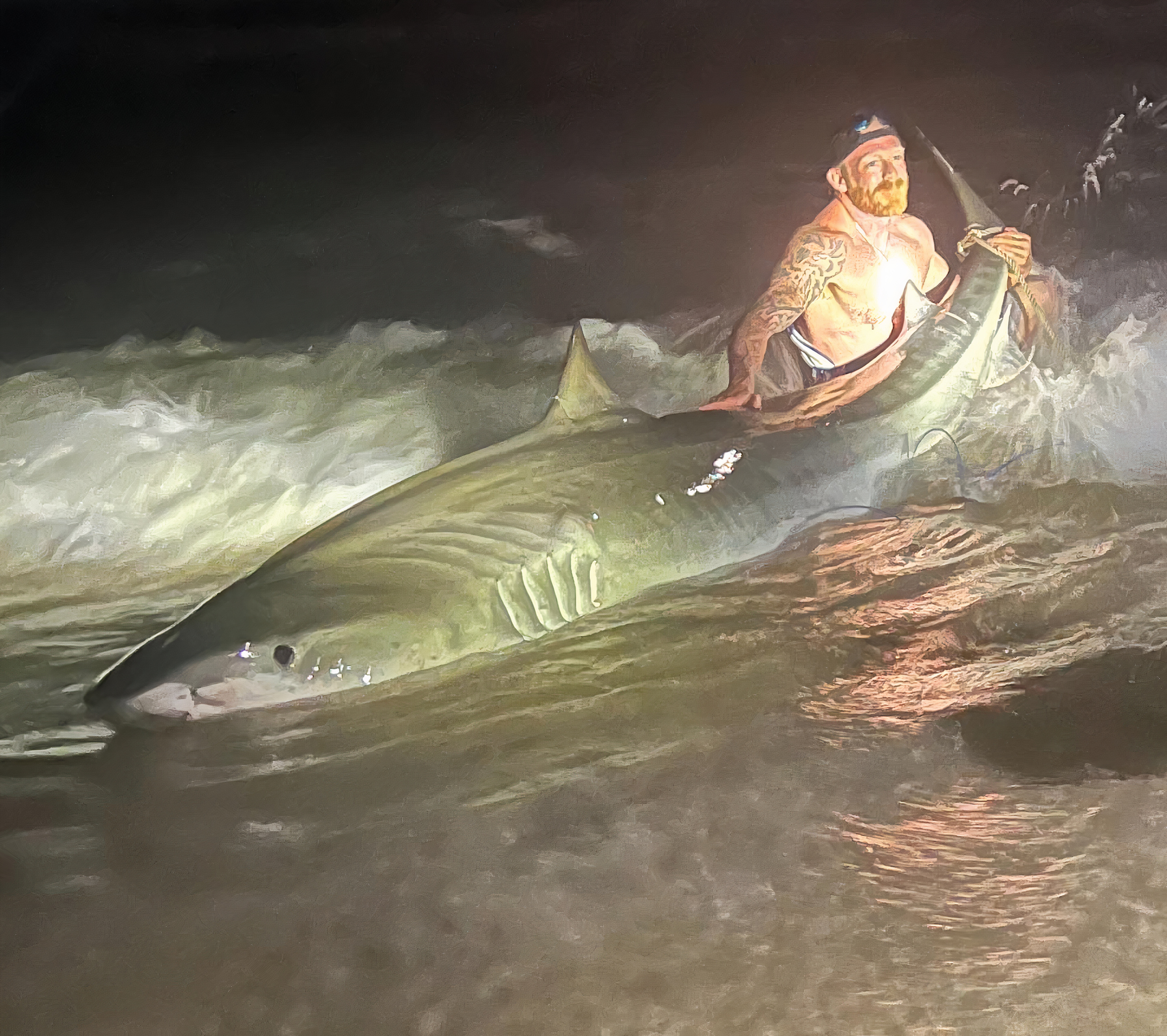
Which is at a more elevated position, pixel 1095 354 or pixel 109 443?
pixel 109 443

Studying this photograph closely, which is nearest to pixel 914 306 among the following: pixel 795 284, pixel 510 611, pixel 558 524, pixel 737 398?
pixel 795 284

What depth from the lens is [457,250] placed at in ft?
5.47

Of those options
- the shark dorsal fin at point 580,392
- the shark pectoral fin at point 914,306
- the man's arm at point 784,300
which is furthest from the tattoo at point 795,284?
the shark dorsal fin at point 580,392

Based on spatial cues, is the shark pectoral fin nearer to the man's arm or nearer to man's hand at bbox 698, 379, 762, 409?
the man's arm

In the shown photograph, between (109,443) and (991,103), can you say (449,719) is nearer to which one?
(109,443)

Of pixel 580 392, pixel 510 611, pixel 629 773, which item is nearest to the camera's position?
pixel 629 773

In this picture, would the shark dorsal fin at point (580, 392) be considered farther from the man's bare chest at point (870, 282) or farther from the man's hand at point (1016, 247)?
the man's hand at point (1016, 247)

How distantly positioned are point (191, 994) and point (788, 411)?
1088 millimetres

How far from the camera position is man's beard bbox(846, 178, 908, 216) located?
168cm

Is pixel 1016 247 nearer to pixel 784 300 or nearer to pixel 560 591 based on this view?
pixel 784 300

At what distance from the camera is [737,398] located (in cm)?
168

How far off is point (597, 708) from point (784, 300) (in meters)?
0.70

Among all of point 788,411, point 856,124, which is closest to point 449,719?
point 788,411

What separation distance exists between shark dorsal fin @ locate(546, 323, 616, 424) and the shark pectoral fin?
450mm
